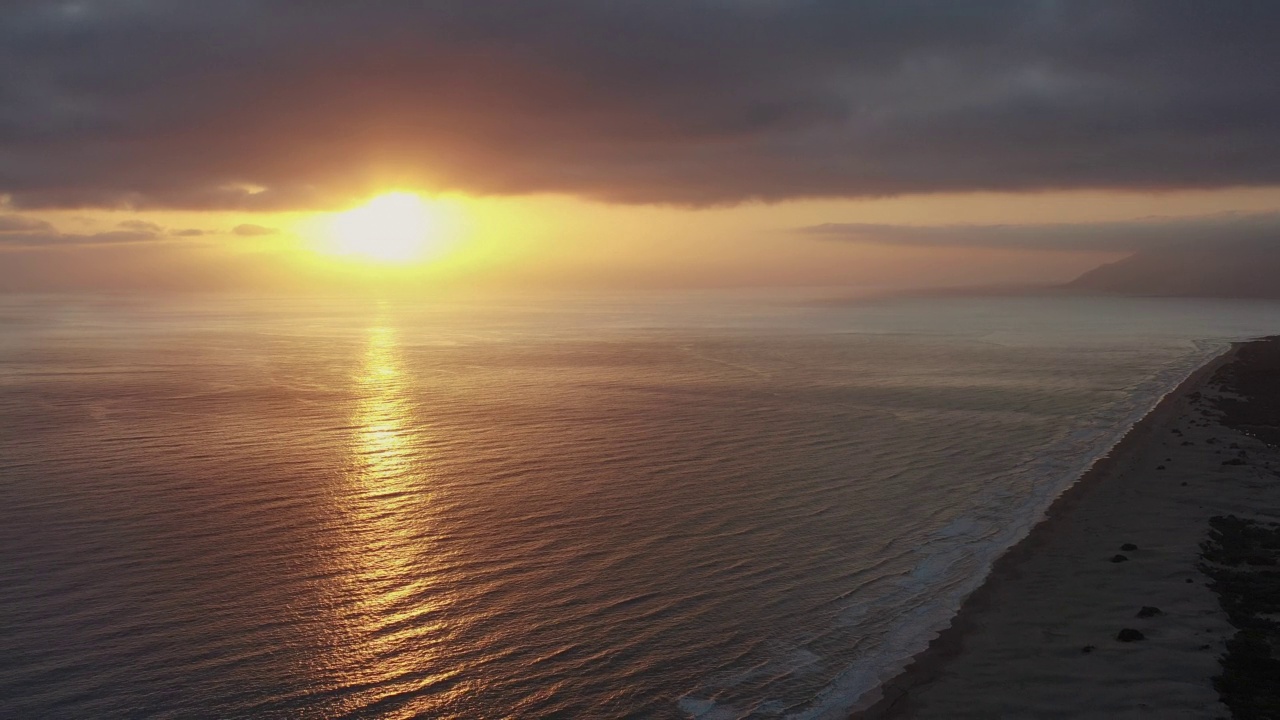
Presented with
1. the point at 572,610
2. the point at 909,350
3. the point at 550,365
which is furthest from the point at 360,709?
the point at 909,350

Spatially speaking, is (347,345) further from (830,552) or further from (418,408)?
(830,552)

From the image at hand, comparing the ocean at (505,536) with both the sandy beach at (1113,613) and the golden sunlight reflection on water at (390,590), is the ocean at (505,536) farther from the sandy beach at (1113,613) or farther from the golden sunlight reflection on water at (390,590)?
→ the sandy beach at (1113,613)

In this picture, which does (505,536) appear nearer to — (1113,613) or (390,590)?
(390,590)

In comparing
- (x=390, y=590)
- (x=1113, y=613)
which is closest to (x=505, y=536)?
(x=390, y=590)

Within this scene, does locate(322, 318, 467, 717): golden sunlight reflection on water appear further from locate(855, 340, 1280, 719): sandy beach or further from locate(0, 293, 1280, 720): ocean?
locate(855, 340, 1280, 719): sandy beach

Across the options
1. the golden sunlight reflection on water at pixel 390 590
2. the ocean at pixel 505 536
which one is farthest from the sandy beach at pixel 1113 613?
the golden sunlight reflection on water at pixel 390 590

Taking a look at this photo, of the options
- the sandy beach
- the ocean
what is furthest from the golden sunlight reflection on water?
the sandy beach
